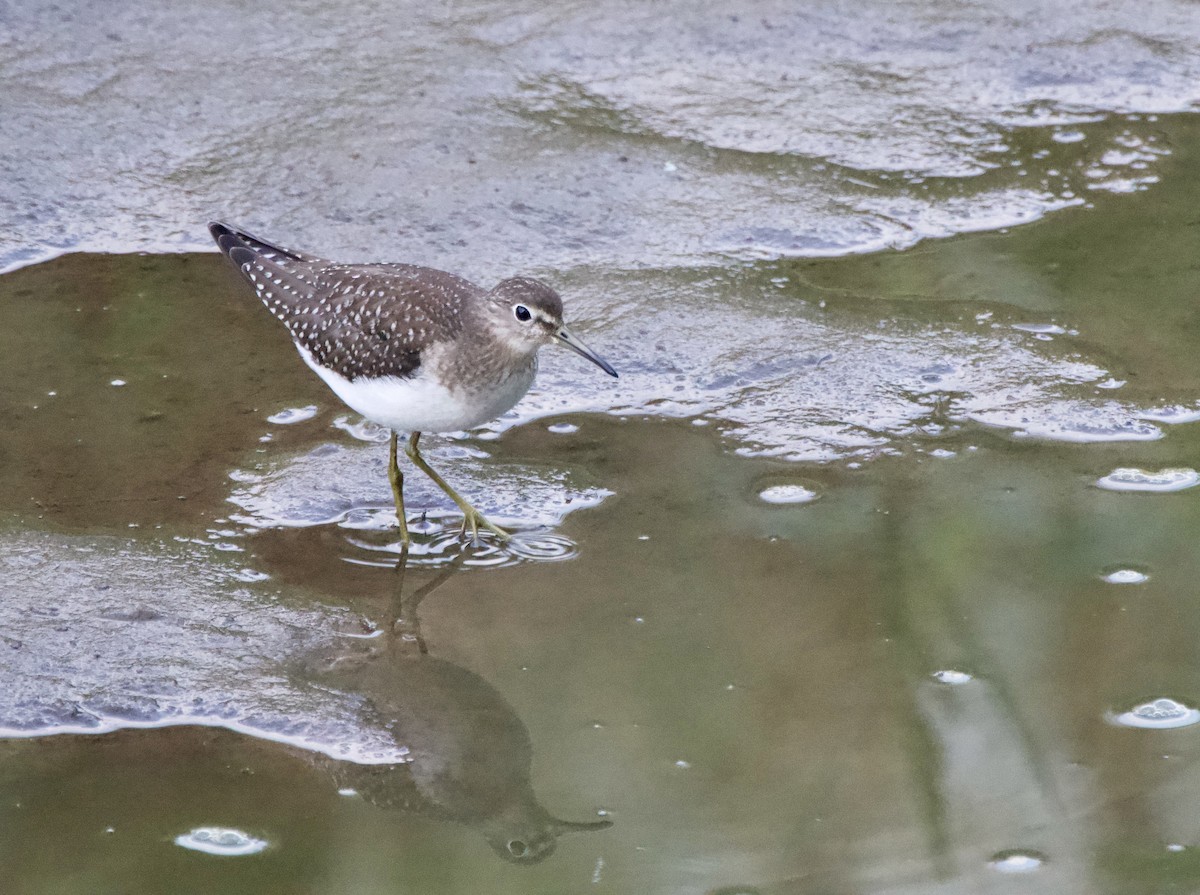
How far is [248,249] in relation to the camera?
217 inches

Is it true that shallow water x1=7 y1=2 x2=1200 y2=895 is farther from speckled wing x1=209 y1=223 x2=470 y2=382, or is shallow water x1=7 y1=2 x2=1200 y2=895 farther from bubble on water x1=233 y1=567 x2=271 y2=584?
speckled wing x1=209 y1=223 x2=470 y2=382

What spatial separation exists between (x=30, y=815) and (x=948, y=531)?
9.68 feet

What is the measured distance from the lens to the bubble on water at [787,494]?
17.0ft

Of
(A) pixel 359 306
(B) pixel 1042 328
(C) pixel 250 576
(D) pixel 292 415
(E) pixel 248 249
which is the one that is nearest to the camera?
(C) pixel 250 576

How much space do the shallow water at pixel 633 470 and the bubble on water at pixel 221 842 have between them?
1 cm

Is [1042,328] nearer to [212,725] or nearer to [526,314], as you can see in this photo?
→ [526,314]

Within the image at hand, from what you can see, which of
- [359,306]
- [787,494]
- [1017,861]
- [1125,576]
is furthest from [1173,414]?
[359,306]

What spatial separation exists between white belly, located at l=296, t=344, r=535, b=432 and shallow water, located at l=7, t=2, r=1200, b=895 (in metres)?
0.48

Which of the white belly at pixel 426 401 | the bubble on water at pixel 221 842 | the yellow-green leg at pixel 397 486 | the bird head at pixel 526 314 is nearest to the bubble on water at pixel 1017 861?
the bubble on water at pixel 221 842

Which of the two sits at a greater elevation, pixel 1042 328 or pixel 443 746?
pixel 1042 328

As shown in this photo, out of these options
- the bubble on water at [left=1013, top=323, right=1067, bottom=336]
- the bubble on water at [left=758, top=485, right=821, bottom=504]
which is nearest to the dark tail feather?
the bubble on water at [left=758, top=485, right=821, bottom=504]

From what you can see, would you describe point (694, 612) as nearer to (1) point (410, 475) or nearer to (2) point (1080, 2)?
(1) point (410, 475)

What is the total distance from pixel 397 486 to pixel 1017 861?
8.08ft

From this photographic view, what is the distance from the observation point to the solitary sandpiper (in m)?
4.77
